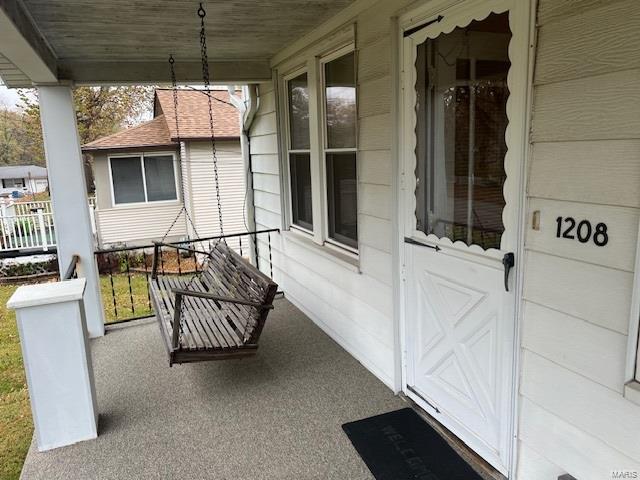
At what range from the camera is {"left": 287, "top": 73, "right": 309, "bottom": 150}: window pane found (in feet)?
13.3

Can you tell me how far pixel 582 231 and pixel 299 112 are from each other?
3.02m

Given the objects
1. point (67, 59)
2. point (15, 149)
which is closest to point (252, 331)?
point (67, 59)

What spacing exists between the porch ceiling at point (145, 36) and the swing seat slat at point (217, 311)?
1671 mm

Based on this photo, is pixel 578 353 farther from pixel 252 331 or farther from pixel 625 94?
pixel 252 331

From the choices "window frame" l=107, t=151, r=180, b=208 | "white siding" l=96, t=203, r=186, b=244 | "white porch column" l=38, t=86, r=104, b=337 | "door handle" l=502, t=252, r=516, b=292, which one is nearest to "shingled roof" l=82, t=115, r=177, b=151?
"window frame" l=107, t=151, r=180, b=208

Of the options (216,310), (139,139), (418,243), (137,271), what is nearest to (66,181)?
(216,310)

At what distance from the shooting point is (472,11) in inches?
80.4

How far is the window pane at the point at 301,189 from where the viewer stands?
166 inches

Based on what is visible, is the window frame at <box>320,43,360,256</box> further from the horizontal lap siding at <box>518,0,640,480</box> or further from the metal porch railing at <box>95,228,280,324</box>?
the horizontal lap siding at <box>518,0,640,480</box>

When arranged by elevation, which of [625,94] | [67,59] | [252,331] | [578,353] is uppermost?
[67,59]

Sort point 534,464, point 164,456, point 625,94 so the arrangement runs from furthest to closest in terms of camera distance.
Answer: point 164,456
point 534,464
point 625,94

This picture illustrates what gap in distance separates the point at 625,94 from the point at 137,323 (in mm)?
4258
